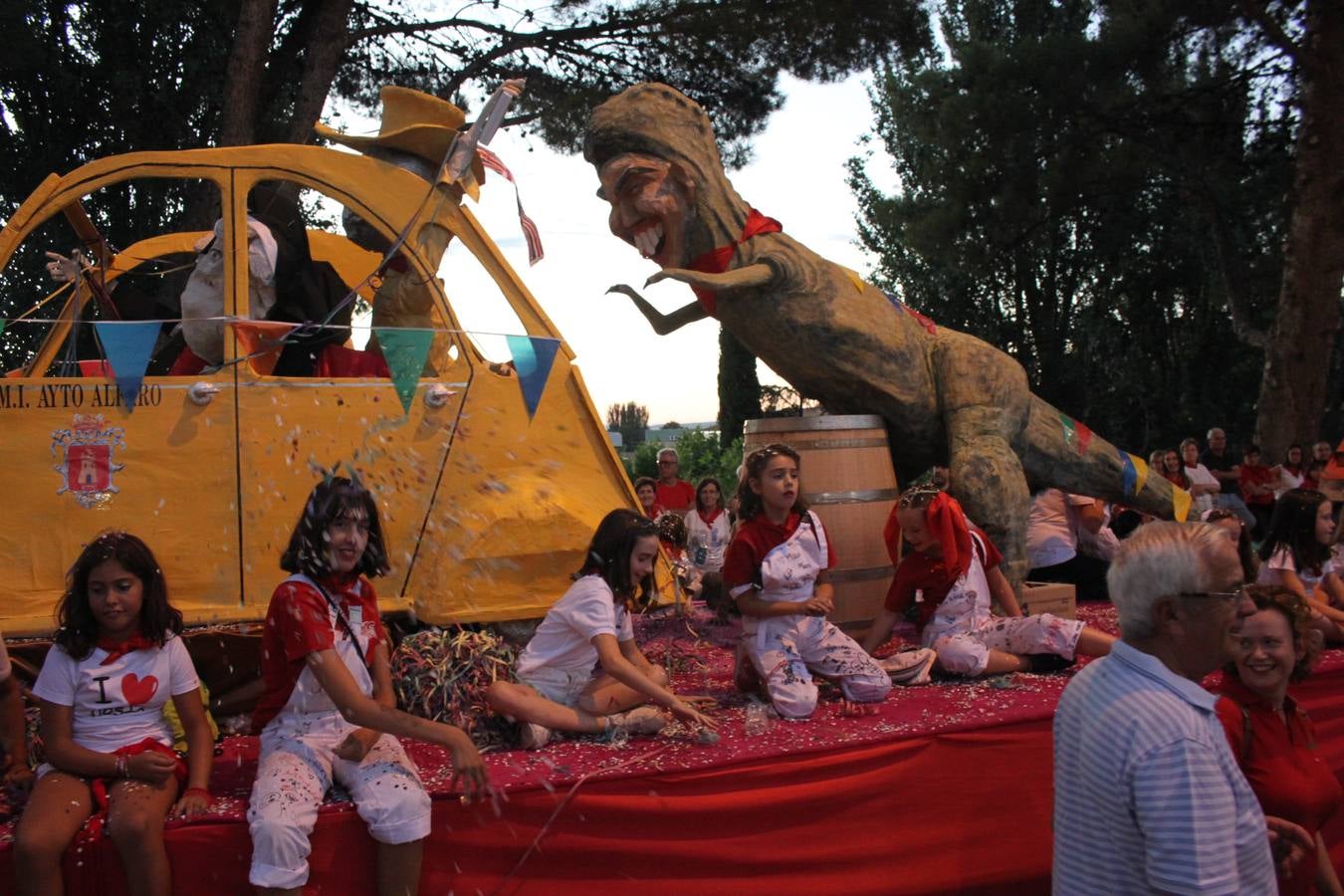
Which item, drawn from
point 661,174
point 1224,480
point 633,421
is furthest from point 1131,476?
point 633,421

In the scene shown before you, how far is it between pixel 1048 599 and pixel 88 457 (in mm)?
3785

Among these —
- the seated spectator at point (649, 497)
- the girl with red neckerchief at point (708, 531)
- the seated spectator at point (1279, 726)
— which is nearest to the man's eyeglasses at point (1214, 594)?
the seated spectator at point (1279, 726)

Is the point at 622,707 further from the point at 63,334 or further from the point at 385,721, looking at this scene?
the point at 63,334

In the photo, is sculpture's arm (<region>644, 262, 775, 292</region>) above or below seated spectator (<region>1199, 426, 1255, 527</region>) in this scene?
above

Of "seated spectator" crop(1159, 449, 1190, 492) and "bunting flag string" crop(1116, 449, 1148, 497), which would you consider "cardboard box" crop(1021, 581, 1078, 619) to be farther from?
"seated spectator" crop(1159, 449, 1190, 492)

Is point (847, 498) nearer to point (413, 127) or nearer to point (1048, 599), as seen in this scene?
point (1048, 599)

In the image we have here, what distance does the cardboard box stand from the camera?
4.84 metres

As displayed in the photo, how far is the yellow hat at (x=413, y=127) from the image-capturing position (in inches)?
155

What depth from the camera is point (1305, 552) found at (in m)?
4.45

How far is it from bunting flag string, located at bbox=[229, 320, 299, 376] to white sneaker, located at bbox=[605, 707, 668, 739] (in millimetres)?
1569

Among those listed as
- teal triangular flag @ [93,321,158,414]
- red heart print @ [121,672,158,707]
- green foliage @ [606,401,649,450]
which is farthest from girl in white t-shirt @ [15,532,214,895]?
green foliage @ [606,401,649,450]

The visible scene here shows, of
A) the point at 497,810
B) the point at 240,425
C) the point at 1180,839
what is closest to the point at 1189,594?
the point at 1180,839

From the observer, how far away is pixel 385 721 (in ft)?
8.64

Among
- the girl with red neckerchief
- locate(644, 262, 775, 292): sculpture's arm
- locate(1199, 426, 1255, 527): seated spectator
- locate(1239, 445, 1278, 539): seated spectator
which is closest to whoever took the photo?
locate(644, 262, 775, 292): sculpture's arm
